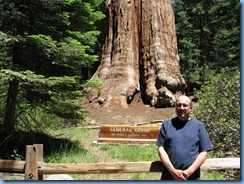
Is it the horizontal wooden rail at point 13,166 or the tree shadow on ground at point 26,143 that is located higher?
the horizontal wooden rail at point 13,166

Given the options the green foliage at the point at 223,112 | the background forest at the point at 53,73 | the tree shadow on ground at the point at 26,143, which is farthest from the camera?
the tree shadow on ground at the point at 26,143

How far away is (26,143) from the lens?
7484 mm

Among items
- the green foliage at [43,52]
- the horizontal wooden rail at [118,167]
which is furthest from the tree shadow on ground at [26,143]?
the horizontal wooden rail at [118,167]

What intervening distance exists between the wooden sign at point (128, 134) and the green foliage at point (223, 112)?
45.4 inches

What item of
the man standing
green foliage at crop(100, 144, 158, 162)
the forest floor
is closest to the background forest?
green foliage at crop(100, 144, 158, 162)

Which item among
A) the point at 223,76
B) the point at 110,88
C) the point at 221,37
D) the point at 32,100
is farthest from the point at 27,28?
the point at 221,37

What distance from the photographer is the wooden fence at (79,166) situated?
3863 millimetres

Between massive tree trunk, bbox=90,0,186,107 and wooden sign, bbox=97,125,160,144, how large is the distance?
3897 mm

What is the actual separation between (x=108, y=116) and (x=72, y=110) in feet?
13.3

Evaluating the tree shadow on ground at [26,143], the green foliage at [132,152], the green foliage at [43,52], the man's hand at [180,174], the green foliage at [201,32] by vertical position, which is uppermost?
the green foliage at [201,32]

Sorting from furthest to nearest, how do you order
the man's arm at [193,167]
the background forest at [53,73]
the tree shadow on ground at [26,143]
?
the tree shadow on ground at [26,143]
the background forest at [53,73]
the man's arm at [193,167]

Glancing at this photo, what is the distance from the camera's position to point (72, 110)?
7.04m

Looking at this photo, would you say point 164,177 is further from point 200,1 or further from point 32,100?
point 200,1

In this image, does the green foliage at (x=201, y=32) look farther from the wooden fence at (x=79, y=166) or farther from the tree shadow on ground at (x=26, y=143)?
the wooden fence at (x=79, y=166)
